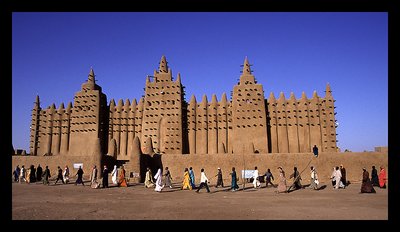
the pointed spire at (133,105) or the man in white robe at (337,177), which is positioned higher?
the pointed spire at (133,105)

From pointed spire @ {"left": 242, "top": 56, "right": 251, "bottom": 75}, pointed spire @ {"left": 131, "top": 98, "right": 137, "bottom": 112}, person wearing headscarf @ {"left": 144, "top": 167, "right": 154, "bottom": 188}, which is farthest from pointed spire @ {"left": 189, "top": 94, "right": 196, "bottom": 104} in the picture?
person wearing headscarf @ {"left": 144, "top": 167, "right": 154, "bottom": 188}

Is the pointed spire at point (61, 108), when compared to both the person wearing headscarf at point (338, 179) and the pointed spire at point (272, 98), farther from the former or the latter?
the person wearing headscarf at point (338, 179)

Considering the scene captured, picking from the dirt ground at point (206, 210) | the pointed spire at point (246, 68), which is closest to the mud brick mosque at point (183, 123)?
the pointed spire at point (246, 68)

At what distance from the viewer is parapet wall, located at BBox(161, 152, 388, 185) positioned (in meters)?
21.6

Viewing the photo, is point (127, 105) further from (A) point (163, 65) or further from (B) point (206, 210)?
(B) point (206, 210)

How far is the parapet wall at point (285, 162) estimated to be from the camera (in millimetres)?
21594

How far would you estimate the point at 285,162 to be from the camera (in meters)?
22.3

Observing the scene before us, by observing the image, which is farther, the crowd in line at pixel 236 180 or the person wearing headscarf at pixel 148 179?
the person wearing headscarf at pixel 148 179

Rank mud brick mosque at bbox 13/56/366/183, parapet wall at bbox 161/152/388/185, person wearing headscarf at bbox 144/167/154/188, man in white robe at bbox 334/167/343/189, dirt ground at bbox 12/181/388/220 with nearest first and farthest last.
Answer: dirt ground at bbox 12/181/388/220 → man in white robe at bbox 334/167/343/189 → person wearing headscarf at bbox 144/167/154/188 → parapet wall at bbox 161/152/388/185 → mud brick mosque at bbox 13/56/366/183

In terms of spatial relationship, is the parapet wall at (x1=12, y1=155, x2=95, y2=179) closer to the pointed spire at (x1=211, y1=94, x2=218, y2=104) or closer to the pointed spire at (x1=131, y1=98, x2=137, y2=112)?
the pointed spire at (x1=131, y1=98, x2=137, y2=112)

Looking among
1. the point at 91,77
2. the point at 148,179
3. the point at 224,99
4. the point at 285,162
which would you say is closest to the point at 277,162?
the point at 285,162
